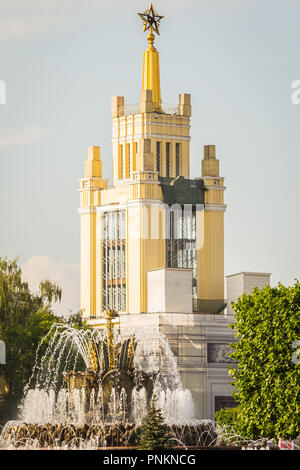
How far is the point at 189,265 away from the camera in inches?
3730

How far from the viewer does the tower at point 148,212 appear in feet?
300

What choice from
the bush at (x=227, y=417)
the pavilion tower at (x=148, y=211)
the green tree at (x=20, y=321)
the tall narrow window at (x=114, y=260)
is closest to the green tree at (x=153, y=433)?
the bush at (x=227, y=417)

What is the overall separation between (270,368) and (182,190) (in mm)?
39605

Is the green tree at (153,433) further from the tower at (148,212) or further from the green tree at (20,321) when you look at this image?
the tower at (148,212)

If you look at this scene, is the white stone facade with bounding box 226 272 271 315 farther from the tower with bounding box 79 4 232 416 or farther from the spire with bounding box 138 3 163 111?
the spire with bounding box 138 3 163 111

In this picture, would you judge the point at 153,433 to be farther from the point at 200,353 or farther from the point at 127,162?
the point at 127,162

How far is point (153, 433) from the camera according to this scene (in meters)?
46.3

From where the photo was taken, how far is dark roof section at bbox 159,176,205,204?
92.3 metres

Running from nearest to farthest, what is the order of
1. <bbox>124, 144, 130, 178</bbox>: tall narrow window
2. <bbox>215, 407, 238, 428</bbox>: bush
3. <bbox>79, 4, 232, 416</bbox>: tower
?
<bbox>215, 407, 238, 428</bbox>: bush → <bbox>79, 4, 232, 416</bbox>: tower → <bbox>124, 144, 130, 178</bbox>: tall narrow window

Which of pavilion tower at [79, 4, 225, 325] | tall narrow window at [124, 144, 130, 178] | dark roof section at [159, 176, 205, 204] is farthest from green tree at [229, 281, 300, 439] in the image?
tall narrow window at [124, 144, 130, 178]

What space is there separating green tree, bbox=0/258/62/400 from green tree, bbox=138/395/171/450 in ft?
105
